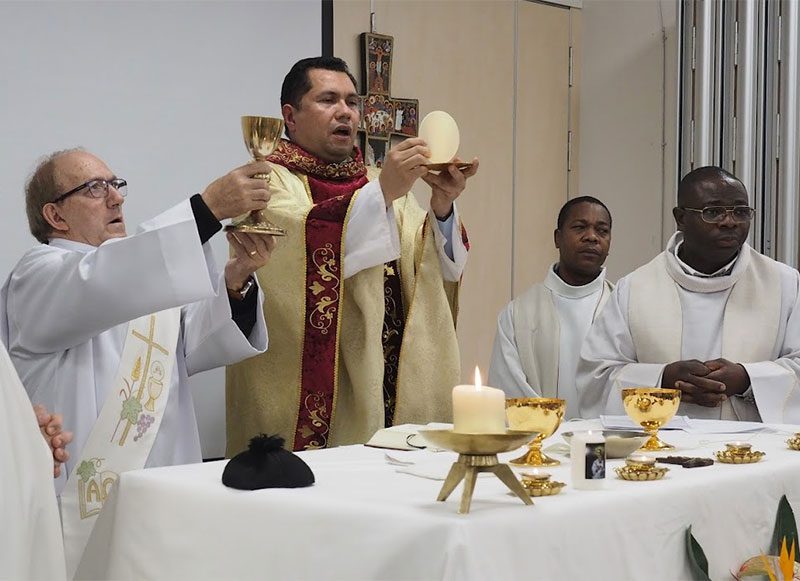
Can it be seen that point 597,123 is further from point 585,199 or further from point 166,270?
point 166,270

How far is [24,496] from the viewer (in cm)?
206

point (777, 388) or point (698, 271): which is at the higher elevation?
point (698, 271)

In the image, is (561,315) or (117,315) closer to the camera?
(117,315)

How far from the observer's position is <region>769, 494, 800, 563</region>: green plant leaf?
7.37 ft

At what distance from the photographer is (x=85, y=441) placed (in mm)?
3209

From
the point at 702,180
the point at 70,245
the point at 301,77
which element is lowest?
the point at 70,245

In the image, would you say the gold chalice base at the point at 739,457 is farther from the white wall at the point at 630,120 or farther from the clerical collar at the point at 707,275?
the white wall at the point at 630,120

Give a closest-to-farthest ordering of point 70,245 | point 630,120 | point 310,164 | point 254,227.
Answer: point 254,227 < point 70,245 < point 310,164 < point 630,120

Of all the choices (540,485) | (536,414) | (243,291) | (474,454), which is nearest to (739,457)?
(536,414)

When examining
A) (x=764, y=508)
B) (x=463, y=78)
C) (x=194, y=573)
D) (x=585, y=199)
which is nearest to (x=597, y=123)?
(x=463, y=78)

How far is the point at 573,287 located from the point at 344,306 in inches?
71.2

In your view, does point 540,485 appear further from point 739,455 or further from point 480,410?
point 739,455

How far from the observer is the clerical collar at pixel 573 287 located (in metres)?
5.43

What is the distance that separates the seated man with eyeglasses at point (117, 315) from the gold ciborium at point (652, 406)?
1.11 metres
